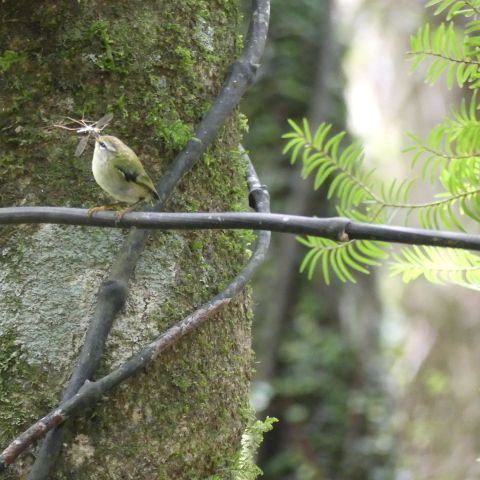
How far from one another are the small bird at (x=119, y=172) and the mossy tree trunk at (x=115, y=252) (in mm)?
45

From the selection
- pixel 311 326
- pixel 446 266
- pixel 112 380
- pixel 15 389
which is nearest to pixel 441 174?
pixel 446 266

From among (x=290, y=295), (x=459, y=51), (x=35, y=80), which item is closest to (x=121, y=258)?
(x=35, y=80)

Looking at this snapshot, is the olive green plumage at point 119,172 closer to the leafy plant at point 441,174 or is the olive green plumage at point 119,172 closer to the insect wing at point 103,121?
the insect wing at point 103,121

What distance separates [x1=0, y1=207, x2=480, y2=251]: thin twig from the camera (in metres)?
0.91

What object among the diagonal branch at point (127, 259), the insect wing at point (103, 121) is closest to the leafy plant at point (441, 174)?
the diagonal branch at point (127, 259)

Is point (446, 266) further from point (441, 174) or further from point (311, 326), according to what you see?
point (311, 326)

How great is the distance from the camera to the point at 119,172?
1.15m

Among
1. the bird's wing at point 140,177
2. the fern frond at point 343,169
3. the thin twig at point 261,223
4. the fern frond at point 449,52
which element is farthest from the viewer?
the fern frond at point 343,169

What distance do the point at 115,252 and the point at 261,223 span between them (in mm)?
353

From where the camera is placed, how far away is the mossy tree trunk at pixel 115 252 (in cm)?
119

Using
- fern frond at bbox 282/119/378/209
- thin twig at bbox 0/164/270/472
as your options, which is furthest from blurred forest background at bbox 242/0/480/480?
thin twig at bbox 0/164/270/472

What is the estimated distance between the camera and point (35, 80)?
51.6 inches

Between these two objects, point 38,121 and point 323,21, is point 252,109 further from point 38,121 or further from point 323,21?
point 38,121

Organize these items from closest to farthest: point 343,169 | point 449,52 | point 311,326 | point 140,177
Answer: point 140,177
point 449,52
point 343,169
point 311,326
